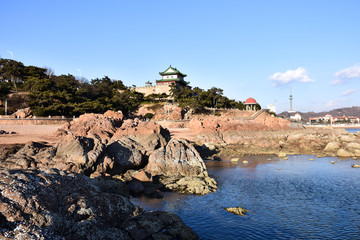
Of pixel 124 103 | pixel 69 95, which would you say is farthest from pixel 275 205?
pixel 124 103

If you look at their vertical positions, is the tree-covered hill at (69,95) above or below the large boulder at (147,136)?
above

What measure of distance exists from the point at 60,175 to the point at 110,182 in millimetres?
6191

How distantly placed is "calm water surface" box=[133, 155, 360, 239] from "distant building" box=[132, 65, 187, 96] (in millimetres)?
72557

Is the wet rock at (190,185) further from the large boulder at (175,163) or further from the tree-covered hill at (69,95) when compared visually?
the tree-covered hill at (69,95)

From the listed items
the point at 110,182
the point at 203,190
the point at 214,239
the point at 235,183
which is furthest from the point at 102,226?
the point at 235,183

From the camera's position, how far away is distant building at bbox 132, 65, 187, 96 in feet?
314

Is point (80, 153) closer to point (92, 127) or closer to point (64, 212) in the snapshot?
point (64, 212)

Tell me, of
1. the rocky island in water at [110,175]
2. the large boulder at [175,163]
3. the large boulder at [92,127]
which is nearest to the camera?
the rocky island in water at [110,175]

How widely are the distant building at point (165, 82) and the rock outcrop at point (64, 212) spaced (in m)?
85.7

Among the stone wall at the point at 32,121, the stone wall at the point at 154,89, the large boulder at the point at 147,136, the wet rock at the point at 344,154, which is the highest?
the stone wall at the point at 154,89

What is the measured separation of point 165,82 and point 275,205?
3414 inches

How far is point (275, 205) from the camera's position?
15.5m

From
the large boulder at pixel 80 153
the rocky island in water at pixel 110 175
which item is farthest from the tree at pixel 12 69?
the large boulder at pixel 80 153

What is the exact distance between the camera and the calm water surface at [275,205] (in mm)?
12000
